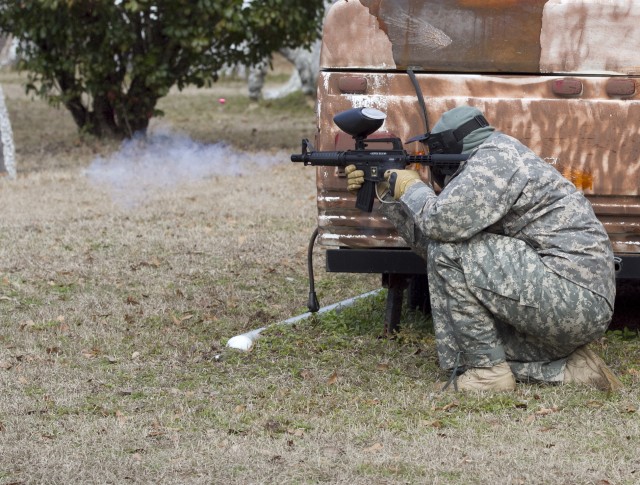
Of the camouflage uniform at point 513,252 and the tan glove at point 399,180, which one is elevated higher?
the tan glove at point 399,180

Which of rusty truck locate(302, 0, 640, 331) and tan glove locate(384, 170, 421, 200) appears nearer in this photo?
tan glove locate(384, 170, 421, 200)

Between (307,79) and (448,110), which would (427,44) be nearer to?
(448,110)

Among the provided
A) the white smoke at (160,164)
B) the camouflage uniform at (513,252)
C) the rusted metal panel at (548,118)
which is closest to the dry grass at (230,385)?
the camouflage uniform at (513,252)

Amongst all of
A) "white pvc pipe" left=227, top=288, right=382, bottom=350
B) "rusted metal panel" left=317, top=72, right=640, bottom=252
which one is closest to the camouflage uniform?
"rusted metal panel" left=317, top=72, right=640, bottom=252

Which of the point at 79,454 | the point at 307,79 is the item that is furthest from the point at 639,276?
the point at 307,79

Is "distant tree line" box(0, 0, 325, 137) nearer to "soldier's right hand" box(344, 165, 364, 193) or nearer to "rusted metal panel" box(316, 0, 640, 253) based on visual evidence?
"rusted metal panel" box(316, 0, 640, 253)

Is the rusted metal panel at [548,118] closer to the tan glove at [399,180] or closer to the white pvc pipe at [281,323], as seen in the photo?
the tan glove at [399,180]

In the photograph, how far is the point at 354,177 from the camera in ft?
18.3

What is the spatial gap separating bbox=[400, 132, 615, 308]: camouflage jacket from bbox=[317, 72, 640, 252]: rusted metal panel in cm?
64

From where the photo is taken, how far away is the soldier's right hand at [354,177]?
5559 millimetres

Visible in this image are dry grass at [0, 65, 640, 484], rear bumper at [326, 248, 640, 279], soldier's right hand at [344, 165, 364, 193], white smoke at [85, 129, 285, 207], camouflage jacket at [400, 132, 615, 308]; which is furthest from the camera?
white smoke at [85, 129, 285, 207]

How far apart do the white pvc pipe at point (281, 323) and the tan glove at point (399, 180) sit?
1397 mm

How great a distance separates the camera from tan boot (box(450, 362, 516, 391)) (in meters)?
5.37

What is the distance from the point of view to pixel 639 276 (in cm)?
597
